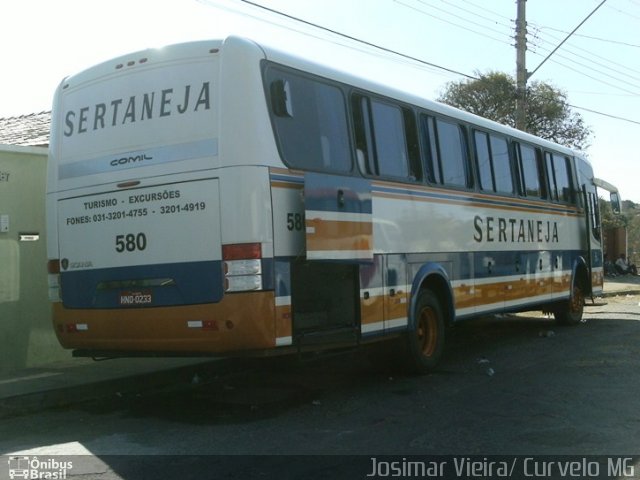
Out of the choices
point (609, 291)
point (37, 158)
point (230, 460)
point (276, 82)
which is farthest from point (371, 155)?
point (609, 291)

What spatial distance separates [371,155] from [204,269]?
2.54 meters

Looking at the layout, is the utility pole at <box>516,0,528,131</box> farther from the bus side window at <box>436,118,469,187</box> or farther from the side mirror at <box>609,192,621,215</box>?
the bus side window at <box>436,118,469,187</box>

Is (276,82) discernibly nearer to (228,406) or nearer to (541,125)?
(228,406)

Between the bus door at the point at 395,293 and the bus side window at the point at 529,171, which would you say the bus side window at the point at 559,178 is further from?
the bus door at the point at 395,293

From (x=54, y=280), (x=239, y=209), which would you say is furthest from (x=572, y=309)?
(x=54, y=280)

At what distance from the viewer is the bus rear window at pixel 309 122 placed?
6938 mm

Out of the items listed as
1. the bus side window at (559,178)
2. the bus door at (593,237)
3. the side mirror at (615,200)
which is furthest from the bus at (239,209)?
the side mirror at (615,200)

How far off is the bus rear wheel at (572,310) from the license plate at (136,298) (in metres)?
9.49

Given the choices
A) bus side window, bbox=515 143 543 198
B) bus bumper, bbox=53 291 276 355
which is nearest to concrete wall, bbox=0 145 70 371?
bus bumper, bbox=53 291 276 355

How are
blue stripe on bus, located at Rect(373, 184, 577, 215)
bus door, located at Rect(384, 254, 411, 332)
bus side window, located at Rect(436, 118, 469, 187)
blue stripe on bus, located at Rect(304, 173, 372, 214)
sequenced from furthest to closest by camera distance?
1. bus side window, located at Rect(436, 118, 469, 187)
2. blue stripe on bus, located at Rect(373, 184, 577, 215)
3. bus door, located at Rect(384, 254, 411, 332)
4. blue stripe on bus, located at Rect(304, 173, 372, 214)

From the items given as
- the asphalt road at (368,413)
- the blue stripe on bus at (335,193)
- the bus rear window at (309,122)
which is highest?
the bus rear window at (309,122)

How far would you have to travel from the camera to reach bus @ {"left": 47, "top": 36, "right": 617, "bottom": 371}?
663 cm

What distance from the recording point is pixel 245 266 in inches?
257

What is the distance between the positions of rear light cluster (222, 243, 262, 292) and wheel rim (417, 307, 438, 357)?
3.41 metres
